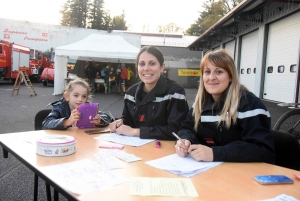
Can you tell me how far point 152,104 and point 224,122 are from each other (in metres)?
0.73

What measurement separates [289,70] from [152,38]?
2130 cm

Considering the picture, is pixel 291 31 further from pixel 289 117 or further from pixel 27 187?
pixel 27 187

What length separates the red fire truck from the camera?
1542 centimetres

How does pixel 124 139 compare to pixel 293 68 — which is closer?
pixel 124 139

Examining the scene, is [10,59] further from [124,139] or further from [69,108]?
[124,139]

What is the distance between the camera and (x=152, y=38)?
29125 millimetres

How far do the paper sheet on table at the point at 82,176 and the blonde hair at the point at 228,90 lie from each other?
79 centimetres

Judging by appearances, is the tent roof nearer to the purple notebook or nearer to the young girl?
the young girl

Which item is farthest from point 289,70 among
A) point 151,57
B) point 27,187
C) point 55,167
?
point 55,167

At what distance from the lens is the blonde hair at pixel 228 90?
5.44 ft

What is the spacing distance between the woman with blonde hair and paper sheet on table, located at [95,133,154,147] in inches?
11.3

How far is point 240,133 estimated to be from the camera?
1681mm

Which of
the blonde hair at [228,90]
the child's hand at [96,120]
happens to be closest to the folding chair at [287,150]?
the blonde hair at [228,90]

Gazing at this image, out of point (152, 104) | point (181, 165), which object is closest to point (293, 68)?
point (152, 104)
